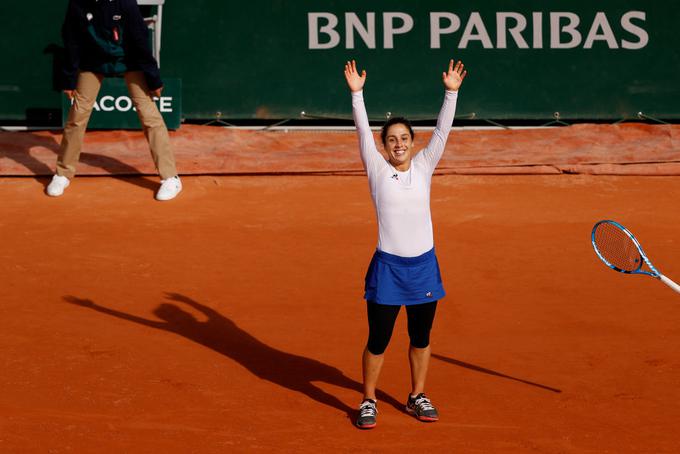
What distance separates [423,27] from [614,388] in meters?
7.44

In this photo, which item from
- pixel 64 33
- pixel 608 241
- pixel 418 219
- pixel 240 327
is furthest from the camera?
pixel 64 33

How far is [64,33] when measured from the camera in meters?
11.8

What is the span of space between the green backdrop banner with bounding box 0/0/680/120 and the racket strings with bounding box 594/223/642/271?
705 cm

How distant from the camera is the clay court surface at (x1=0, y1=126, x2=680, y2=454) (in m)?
6.91

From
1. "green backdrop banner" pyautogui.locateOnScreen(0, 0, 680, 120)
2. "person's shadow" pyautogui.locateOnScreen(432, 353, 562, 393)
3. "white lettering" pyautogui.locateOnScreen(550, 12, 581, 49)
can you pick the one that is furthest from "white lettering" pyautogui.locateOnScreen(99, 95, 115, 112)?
"person's shadow" pyautogui.locateOnScreen(432, 353, 562, 393)

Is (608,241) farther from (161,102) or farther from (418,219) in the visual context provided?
(161,102)

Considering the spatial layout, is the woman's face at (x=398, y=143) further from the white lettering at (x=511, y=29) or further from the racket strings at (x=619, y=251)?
the white lettering at (x=511, y=29)

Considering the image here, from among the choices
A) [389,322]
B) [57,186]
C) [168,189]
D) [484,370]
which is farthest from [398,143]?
[57,186]

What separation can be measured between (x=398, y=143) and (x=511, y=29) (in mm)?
7790

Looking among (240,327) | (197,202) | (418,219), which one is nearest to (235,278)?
(240,327)

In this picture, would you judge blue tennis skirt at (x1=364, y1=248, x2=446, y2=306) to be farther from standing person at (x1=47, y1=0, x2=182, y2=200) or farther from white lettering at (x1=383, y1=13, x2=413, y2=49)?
white lettering at (x1=383, y1=13, x2=413, y2=49)

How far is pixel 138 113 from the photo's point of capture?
39.0ft

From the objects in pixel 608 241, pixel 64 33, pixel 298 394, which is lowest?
pixel 298 394

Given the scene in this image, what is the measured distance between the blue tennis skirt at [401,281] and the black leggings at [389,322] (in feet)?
0.22
